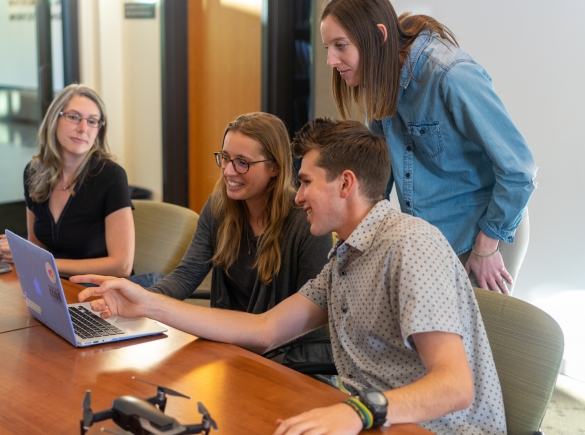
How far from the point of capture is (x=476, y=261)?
1.98 metres

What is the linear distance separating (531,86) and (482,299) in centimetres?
191

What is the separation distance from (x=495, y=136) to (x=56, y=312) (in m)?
1.21

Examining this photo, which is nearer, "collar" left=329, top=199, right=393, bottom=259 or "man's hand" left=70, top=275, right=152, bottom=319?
"collar" left=329, top=199, right=393, bottom=259

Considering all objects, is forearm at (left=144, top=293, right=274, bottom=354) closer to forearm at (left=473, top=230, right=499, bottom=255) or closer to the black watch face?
the black watch face

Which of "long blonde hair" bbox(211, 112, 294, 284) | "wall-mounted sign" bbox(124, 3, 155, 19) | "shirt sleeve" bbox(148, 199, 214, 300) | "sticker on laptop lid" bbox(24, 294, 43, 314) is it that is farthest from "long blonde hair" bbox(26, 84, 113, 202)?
"wall-mounted sign" bbox(124, 3, 155, 19)

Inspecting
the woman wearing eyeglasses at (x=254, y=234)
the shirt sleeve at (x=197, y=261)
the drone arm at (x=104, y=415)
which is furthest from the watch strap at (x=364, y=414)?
the shirt sleeve at (x=197, y=261)

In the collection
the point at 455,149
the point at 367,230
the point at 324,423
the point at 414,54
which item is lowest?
the point at 324,423

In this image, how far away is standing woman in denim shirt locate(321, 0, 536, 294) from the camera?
188 cm

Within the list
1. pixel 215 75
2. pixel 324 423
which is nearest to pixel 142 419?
pixel 324 423

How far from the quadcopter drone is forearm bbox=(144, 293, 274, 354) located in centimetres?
51

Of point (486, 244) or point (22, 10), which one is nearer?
point (486, 244)

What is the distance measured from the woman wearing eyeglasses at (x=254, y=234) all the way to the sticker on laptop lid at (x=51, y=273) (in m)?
0.60

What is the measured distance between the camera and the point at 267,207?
7.18ft

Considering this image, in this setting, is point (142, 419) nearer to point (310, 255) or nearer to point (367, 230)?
point (367, 230)
